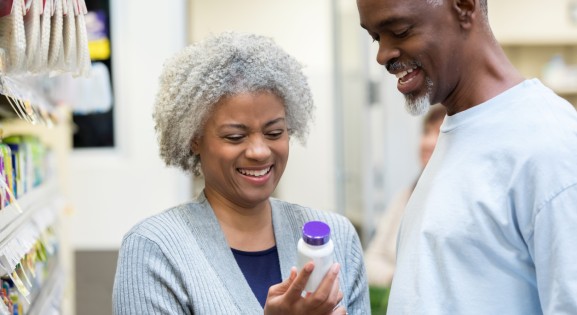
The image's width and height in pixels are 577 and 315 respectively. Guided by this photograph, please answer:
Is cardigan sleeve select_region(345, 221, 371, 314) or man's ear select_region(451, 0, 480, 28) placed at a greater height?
man's ear select_region(451, 0, 480, 28)

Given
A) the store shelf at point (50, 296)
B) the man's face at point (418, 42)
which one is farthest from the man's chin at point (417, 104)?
the store shelf at point (50, 296)

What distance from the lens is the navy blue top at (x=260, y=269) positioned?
5.16 feet

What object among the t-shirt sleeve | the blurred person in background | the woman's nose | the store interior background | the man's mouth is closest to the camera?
A: the t-shirt sleeve

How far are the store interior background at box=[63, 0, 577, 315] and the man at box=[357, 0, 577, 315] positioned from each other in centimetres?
334

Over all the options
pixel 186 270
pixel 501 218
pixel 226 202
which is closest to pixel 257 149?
pixel 226 202

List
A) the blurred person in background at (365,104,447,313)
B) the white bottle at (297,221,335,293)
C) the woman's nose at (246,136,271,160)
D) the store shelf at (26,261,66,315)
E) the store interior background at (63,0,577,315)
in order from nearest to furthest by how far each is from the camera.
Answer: the white bottle at (297,221,335,293)
the woman's nose at (246,136,271,160)
the store shelf at (26,261,66,315)
the blurred person in background at (365,104,447,313)
the store interior background at (63,0,577,315)

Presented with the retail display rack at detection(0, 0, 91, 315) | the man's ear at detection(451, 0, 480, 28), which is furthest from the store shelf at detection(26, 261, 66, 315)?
the man's ear at detection(451, 0, 480, 28)

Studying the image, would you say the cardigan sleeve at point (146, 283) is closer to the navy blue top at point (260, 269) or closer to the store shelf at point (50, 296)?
the navy blue top at point (260, 269)

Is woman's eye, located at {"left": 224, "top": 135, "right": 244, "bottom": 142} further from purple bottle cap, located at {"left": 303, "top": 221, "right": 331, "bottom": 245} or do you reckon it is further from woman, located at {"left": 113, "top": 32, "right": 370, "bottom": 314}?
purple bottle cap, located at {"left": 303, "top": 221, "right": 331, "bottom": 245}

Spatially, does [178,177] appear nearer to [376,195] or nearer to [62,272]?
[376,195]

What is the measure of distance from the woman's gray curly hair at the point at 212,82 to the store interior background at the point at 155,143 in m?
3.12

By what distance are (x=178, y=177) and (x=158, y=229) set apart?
353 centimetres

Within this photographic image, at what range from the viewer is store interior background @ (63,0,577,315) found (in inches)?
190

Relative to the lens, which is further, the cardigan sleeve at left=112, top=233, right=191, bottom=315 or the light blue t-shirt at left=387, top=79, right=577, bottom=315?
the cardigan sleeve at left=112, top=233, right=191, bottom=315
